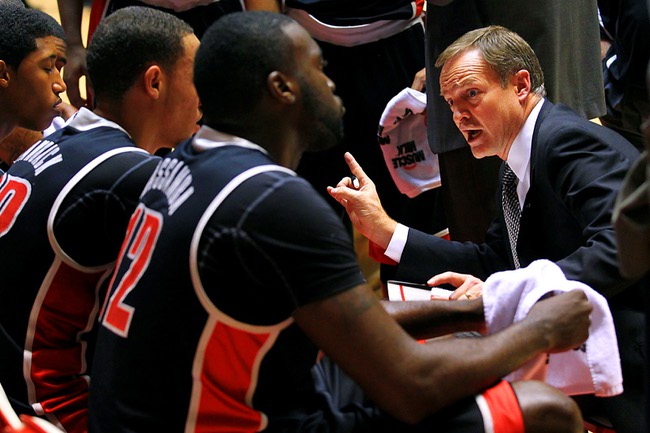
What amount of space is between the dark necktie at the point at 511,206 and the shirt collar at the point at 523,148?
74mm

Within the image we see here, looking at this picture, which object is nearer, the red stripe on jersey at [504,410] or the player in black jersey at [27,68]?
the red stripe on jersey at [504,410]

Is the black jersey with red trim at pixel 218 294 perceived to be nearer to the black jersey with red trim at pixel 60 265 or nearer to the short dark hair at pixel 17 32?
the black jersey with red trim at pixel 60 265

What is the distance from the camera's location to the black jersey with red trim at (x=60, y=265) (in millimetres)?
1970

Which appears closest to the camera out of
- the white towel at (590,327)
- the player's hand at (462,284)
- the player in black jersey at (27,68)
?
the white towel at (590,327)

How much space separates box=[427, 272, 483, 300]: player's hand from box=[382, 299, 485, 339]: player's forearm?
18 centimetres

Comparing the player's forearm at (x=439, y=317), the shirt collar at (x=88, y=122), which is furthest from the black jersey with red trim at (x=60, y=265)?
the player's forearm at (x=439, y=317)

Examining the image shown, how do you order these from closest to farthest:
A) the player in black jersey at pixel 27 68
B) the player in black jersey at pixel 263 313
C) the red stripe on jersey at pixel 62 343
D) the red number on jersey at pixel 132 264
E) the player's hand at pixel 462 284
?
the player in black jersey at pixel 263 313 < the red number on jersey at pixel 132 264 < the red stripe on jersey at pixel 62 343 < the player's hand at pixel 462 284 < the player in black jersey at pixel 27 68

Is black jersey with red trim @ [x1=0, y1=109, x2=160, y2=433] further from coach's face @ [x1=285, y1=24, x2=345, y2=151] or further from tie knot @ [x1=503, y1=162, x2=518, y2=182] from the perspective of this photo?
tie knot @ [x1=503, y1=162, x2=518, y2=182]

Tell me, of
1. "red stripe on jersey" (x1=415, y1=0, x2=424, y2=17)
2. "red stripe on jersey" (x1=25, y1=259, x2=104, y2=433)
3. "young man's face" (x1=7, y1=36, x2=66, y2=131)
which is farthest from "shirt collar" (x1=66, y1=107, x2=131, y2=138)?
"red stripe on jersey" (x1=415, y1=0, x2=424, y2=17)

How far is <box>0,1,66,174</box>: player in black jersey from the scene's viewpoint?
271 cm

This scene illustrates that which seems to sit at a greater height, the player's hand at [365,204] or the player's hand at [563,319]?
the player's hand at [563,319]

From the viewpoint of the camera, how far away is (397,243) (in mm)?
2701

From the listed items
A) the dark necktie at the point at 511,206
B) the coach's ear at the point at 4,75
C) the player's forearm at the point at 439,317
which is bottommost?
the dark necktie at the point at 511,206

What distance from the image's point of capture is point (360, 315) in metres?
1.55
